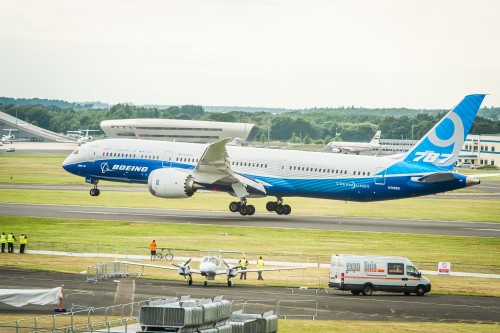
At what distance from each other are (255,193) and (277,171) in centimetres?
279

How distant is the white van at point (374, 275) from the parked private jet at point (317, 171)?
2619 cm

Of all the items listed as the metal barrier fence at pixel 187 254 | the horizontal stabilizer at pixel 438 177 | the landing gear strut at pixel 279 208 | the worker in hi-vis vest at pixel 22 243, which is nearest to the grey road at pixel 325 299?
the worker in hi-vis vest at pixel 22 243

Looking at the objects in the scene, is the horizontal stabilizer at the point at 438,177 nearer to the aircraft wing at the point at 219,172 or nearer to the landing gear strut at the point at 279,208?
the landing gear strut at the point at 279,208

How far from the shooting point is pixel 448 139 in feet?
259

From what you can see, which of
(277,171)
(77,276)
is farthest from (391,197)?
(77,276)

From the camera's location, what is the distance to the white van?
167ft

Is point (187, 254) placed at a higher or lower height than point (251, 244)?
lower

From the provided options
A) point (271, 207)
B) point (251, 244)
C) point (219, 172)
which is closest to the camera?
point (251, 244)

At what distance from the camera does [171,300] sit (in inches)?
1321

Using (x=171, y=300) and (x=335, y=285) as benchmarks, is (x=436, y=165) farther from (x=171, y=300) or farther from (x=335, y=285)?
(x=171, y=300)

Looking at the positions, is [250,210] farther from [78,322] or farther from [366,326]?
[78,322]

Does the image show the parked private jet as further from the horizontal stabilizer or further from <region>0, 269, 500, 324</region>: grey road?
<region>0, 269, 500, 324</region>: grey road

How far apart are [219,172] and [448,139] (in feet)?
65.7

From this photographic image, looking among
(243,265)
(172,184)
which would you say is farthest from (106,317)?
(172,184)
